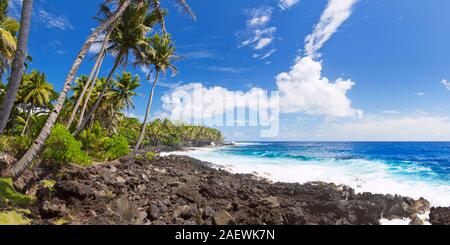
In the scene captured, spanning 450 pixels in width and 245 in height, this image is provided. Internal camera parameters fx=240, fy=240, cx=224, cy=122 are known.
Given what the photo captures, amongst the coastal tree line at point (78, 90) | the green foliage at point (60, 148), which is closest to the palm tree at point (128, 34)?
the coastal tree line at point (78, 90)

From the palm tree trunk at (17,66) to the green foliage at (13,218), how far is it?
2003 mm

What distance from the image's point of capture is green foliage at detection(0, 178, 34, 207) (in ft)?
20.2

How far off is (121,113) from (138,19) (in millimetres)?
18402

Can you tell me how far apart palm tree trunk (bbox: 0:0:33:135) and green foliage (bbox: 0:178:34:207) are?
5.38 ft

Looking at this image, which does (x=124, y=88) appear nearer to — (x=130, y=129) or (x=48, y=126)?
(x=48, y=126)

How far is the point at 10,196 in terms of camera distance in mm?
6391

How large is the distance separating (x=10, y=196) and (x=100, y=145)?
9.67 m

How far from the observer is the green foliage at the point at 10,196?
20.2 feet

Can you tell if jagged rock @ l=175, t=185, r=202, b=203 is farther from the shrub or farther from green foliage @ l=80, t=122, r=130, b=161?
the shrub

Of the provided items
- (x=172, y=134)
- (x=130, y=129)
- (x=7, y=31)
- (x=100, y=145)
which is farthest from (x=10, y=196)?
(x=172, y=134)

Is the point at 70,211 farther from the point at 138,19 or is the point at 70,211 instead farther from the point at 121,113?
the point at 121,113

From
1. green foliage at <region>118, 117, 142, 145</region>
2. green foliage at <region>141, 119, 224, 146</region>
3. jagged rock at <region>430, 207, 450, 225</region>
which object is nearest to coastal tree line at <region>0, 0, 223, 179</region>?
jagged rock at <region>430, 207, 450, 225</region>
